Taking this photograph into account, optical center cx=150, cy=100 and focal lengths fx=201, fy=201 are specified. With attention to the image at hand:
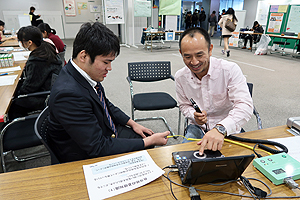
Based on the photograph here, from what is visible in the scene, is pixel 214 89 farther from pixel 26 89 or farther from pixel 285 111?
pixel 285 111

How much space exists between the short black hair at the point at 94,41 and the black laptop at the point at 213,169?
0.69 metres

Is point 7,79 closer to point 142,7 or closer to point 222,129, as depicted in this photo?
point 222,129

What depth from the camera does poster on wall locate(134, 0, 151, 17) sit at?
26.5 ft

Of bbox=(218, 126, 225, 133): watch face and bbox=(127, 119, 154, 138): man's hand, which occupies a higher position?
bbox=(218, 126, 225, 133): watch face

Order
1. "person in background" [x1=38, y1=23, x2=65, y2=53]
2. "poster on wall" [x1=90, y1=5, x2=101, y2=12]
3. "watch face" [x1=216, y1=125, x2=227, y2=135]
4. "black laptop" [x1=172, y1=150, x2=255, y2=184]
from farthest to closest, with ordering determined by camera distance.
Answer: "poster on wall" [x1=90, y1=5, x2=101, y2=12] → "person in background" [x1=38, y1=23, x2=65, y2=53] → "watch face" [x1=216, y1=125, x2=227, y2=135] → "black laptop" [x1=172, y1=150, x2=255, y2=184]

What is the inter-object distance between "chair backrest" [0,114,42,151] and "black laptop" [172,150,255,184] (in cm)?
121

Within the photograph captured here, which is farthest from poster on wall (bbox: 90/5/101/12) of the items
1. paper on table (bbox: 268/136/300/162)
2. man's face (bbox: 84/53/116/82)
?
paper on table (bbox: 268/136/300/162)

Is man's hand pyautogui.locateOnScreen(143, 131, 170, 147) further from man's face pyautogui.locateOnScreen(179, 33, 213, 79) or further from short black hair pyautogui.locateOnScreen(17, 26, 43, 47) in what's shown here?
short black hair pyautogui.locateOnScreen(17, 26, 43, 47)

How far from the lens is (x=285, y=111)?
3.10 m

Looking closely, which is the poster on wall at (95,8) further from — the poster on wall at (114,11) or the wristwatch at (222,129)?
the wristwatch at (222,129)

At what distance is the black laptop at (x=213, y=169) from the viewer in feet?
2.34

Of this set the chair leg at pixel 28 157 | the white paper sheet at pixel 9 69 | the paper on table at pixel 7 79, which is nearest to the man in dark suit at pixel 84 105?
the chair leg at pixel 28 157

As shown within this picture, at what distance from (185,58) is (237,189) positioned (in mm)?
833

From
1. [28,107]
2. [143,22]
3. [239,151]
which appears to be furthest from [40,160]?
[143,22]
